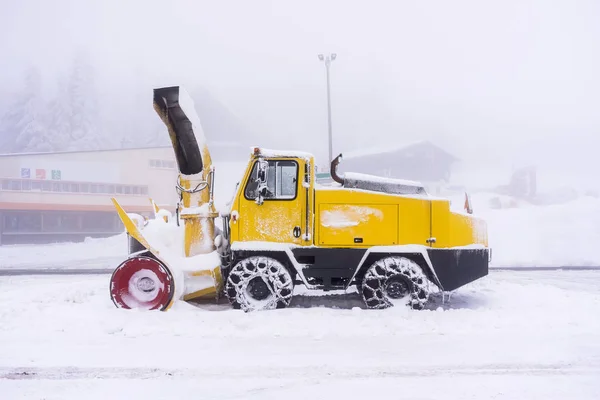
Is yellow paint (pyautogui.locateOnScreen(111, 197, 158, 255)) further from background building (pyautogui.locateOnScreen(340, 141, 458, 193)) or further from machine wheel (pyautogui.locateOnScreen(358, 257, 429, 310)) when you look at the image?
background building (pyautogui.locateOnScreen(340, 141, 458, 193))

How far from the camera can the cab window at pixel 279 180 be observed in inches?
273

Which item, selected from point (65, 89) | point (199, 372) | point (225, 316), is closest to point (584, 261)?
point (225, 316)

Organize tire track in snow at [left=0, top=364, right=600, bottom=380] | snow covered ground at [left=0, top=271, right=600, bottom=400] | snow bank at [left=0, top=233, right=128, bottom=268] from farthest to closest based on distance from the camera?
snow bank at [left=0, top=233, right=128, bottom=268], tire track in snow at [left=0, top=364, right=600, bottom=380], snow covered ground at [left=0, top=271, right=600, bottom=400]

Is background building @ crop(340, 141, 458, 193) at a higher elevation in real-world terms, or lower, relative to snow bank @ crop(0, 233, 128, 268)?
higher

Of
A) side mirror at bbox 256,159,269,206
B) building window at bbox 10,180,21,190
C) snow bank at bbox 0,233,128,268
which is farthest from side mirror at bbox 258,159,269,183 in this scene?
→ building window at bbox 10,180,21,190

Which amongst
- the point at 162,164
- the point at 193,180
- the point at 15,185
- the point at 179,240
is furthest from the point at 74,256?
the point at 193,180

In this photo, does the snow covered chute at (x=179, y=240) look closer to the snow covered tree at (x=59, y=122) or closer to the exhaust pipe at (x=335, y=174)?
the exhaust pipe at (x=335, y=174)

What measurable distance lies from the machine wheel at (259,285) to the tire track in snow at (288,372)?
222 centimetres

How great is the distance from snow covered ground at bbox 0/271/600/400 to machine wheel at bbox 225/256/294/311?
312 millimetres

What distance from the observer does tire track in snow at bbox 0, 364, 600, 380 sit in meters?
4.32

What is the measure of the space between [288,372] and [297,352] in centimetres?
59

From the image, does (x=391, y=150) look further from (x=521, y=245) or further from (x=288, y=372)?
(x=288, y=372)

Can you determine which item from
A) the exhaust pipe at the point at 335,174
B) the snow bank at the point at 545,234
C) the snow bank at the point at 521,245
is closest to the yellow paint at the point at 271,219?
the exhaust pipe at the point at 335,174

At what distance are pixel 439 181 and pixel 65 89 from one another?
48109mm
